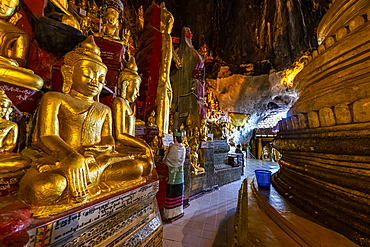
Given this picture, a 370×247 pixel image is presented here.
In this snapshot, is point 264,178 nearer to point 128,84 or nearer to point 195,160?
point 195,160

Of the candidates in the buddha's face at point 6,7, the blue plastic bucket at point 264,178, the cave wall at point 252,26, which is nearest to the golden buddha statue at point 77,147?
the buddha's face at point 6,7

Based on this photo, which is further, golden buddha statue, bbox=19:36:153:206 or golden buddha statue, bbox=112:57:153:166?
golden buddha statue, bbox=112:57:153:166

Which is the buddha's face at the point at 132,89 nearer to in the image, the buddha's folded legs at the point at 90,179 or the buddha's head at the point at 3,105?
the buddha's folded legs at the point at 90,179

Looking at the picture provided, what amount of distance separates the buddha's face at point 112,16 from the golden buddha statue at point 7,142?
2.20 meters

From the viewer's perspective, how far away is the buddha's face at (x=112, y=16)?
2.67 meters

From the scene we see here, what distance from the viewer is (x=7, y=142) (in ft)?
3.85

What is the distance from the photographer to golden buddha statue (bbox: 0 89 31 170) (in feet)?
3.49

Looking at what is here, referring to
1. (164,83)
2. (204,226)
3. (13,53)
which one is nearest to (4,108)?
(13,53)

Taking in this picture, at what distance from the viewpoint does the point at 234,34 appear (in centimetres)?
1203

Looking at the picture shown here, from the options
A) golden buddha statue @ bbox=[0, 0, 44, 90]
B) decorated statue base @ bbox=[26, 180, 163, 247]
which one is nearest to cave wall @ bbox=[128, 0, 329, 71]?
golden buddha statue @ bbox=[0, 0, 44, 90]

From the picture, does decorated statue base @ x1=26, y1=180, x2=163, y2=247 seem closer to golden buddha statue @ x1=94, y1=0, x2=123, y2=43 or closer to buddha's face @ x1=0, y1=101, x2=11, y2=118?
buddha's face @ x1=0, y1=101, x2=11, y2=118

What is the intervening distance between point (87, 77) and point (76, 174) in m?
1.00

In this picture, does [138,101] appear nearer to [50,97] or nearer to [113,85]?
[113,85]

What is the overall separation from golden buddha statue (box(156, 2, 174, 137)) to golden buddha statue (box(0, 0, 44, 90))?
3008 millimetres
